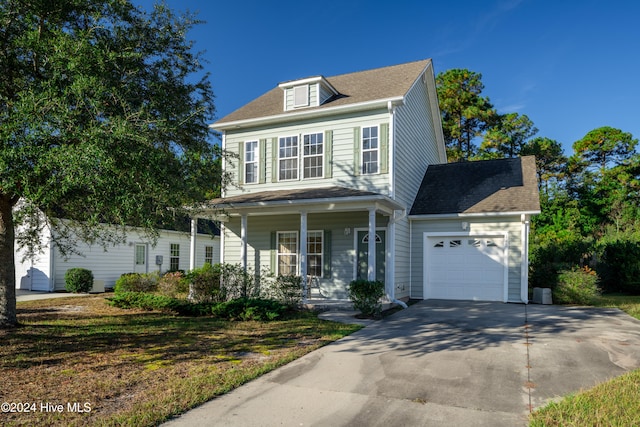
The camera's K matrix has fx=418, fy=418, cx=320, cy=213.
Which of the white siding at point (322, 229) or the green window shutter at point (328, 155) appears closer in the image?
the white siding at point (322, 229)

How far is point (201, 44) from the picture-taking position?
346 inches

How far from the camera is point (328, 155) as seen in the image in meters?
13.0

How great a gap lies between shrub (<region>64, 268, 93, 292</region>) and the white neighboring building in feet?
1.97

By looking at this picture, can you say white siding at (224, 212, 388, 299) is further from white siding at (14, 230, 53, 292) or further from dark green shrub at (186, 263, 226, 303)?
white siding at (14, 230, 53, 292)

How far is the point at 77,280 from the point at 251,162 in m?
8.83

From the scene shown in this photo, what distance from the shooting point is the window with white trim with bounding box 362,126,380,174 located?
12.4 meters

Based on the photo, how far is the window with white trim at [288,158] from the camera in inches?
535

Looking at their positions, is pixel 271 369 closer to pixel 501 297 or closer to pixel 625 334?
pixel 625 334

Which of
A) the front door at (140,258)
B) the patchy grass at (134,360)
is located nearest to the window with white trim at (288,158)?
the patchy grass at (134,360)

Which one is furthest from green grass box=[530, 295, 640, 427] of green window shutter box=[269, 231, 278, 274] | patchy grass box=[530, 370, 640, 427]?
green window shutter box=[269, 231, 278, 274]

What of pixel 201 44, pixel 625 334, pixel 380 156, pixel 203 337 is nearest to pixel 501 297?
pixel 625 334

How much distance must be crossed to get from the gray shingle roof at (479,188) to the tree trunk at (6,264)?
35.0 ft

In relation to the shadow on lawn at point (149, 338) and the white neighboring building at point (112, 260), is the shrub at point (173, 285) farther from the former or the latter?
the shadow on lawn at point (149, 338)

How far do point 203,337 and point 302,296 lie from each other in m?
3.63
